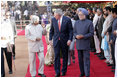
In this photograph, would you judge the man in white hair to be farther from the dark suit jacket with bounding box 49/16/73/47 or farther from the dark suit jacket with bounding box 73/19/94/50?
the dark suit jacket with bounding box 73/19/94/50

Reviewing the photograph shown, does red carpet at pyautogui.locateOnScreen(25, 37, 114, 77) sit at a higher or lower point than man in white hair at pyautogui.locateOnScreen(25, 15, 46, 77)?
lower

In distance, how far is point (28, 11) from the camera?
28766 millimetres

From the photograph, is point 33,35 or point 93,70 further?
point 93,70

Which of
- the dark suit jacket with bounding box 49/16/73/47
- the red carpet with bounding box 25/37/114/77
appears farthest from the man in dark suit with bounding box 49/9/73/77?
the red carpet with bounding box 25/37/114/77

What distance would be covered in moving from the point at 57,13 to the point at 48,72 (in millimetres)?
1795

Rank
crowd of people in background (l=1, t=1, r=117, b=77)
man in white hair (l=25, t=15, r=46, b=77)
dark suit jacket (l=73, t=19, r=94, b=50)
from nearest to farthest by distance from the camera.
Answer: dark suit jacket (l=73, t=19, r=94, b=50)
man in white hair (l=25, t=15, r=46, b=77)
crowd of people in background (l=1, t=1, r=117, b=77)

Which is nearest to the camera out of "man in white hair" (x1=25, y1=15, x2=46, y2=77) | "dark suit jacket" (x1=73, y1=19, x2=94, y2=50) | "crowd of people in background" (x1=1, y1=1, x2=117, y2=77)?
"dark suit jacket" (x1=73, y1=19, x2=94, y2=50)

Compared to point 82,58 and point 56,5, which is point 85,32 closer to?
point 82,58

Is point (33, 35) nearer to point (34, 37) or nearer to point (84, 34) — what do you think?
point (34, 37)

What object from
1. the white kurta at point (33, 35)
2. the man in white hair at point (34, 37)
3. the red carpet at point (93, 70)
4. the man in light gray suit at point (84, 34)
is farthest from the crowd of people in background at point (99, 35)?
the white kurta at point (33, 35)

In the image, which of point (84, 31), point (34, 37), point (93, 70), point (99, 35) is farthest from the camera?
point (99, 35)

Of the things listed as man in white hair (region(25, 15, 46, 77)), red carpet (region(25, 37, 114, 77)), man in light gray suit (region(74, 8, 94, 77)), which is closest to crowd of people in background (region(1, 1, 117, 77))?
man in light gray suit (region(74, 8, 94, 77))

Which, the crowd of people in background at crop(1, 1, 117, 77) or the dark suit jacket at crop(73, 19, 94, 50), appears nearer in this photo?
the dark suit jacket at crop(73, 19, 94, 50)

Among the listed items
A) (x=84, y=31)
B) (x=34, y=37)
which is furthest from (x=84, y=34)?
(x=34, y=37)
